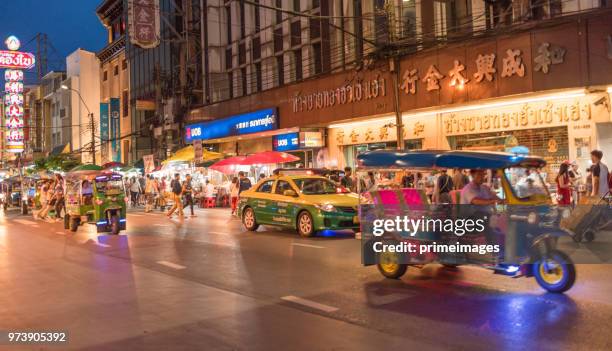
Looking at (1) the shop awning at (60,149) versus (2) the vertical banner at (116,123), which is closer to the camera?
(2) the vertical banner at (116,123)

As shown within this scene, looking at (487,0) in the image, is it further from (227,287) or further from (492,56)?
(227,287)

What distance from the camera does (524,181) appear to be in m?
8.12

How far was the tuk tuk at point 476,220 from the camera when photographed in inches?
296

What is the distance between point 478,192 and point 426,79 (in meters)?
12.2

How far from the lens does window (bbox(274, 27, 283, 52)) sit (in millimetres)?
30659

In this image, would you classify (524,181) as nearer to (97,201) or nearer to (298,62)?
(97,201)

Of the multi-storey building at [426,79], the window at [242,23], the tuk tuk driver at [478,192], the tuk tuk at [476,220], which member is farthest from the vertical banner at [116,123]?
the tuk tuk driver at [478,192]

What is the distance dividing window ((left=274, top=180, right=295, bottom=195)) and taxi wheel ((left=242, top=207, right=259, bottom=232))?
1.28 m

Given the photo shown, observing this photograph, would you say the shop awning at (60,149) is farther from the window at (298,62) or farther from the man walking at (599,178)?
the man walking at (599,178)

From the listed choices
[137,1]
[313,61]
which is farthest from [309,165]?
[137,1]

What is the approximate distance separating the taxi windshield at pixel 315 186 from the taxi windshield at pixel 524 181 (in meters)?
7.81

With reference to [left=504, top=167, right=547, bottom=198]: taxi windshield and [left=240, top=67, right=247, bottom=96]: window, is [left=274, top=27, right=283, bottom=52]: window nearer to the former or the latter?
[left=240, top=67, right=247, bottom=96]: window

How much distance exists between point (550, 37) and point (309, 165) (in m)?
14.5

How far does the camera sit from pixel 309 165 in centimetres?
2870
